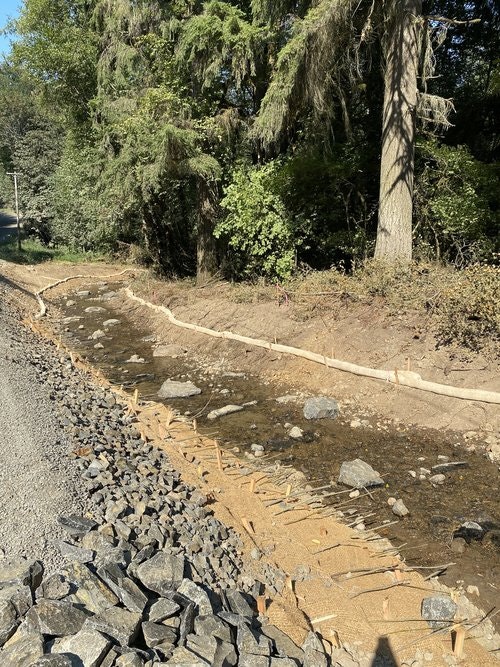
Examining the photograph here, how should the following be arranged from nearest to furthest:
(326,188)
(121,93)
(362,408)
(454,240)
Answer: (362,408) < (454,240) < (326,188) < (121,93)

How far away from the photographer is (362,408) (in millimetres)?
7578

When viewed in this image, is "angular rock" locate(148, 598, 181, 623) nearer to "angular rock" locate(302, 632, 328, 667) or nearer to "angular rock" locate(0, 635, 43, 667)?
"angular rock" locate(0, 635, 43, 667)

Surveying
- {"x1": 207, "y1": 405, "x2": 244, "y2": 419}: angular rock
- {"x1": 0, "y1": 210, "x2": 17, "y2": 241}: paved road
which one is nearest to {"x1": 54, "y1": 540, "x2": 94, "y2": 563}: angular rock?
{"x1": 207, "y1": 405, "x2": 244, "y2": 419}: angular rock

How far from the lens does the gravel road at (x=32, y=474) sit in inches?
143

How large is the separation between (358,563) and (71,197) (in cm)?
2541

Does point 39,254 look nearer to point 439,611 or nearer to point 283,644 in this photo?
point 283,644

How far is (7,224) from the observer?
47031 mm

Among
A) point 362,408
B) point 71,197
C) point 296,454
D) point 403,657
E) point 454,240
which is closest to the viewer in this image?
point 403,657

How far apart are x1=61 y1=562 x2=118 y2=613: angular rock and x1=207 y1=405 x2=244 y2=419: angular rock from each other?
14.7 feet

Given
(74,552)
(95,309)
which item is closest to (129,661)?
(74,552)

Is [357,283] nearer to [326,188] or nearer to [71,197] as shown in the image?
[326,188]

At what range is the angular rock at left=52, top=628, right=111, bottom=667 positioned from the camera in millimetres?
2615

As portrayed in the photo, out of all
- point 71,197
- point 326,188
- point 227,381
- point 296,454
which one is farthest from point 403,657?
point 71,197

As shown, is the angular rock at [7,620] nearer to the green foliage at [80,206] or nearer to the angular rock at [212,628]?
the angular rock at [212,628]
